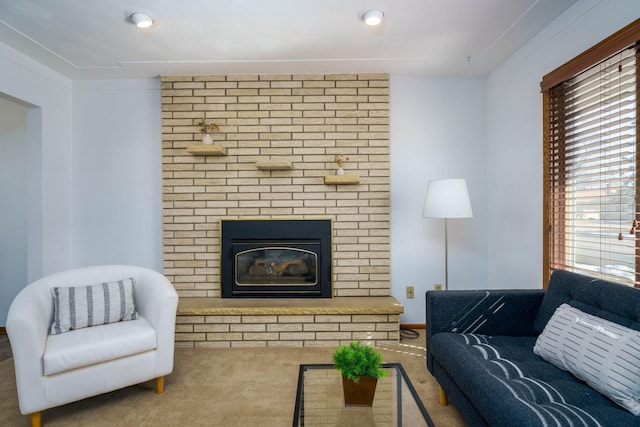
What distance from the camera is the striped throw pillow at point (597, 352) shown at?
4.15 ft

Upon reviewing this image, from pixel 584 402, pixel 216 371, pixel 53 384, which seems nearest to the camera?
pixel 584 402

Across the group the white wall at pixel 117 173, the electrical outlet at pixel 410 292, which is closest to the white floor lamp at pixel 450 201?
the electrical outlet at pixel 410 292

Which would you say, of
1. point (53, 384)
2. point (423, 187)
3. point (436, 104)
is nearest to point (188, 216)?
point (53, 384)

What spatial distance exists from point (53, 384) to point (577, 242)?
3151 millimetres

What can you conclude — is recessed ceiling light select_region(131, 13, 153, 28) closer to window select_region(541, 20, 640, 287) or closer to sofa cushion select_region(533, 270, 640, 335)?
window select_region(541, 20, 640, 287)

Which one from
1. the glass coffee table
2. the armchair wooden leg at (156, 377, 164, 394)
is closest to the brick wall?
the armchair wooden leg at (156, 377, 164, 394)

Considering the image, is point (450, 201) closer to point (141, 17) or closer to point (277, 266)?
point (277, 266)

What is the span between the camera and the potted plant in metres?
1.47

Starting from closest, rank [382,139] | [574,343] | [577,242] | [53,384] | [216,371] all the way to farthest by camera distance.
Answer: [574,343]
[53,384]
[577,242]
[216,371]
[382,139]

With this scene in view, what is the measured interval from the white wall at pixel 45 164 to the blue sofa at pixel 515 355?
3.27 metres

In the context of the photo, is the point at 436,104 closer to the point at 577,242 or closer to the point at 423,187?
the point at 423,187

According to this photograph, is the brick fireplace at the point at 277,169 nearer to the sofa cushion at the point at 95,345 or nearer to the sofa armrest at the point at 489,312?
the sofa cushion at the point at 95,345

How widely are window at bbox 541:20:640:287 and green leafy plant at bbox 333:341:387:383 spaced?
1.43m

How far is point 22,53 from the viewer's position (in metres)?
2.83
